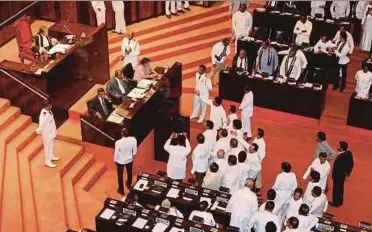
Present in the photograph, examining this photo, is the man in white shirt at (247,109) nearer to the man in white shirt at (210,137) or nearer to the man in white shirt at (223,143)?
the man in white shirt at (210,137)

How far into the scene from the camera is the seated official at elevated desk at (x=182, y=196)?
8312mm

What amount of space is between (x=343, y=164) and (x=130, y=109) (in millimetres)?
3660

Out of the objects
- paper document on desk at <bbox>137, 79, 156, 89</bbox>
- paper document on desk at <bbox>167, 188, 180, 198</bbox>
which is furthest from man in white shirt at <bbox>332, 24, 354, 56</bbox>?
paper document on desk at <bbox>167, 188, 180, 198</bbox>

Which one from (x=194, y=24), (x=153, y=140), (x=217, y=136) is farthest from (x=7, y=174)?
(x=194, y=24)

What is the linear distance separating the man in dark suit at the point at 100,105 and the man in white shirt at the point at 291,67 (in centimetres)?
365

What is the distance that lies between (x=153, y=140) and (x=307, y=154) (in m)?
2.88

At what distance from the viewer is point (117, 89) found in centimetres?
1088

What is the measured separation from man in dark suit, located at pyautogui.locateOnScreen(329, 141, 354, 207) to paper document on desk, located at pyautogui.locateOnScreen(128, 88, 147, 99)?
3634 millimetres

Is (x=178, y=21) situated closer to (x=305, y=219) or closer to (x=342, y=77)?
(x=342, y=77)

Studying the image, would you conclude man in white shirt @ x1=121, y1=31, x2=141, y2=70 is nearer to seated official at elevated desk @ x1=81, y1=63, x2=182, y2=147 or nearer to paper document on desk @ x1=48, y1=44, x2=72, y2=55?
seated official at elevated desk @ x1=81, y1=63, x2=182, y2=147

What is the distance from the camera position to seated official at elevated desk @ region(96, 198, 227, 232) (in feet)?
24.9

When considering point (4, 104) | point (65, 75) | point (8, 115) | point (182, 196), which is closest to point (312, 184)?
point (182, 196)

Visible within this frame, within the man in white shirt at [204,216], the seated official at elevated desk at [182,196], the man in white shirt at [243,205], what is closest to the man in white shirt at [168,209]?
the man in white shirt at [204,216]

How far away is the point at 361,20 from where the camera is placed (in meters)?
13.8
